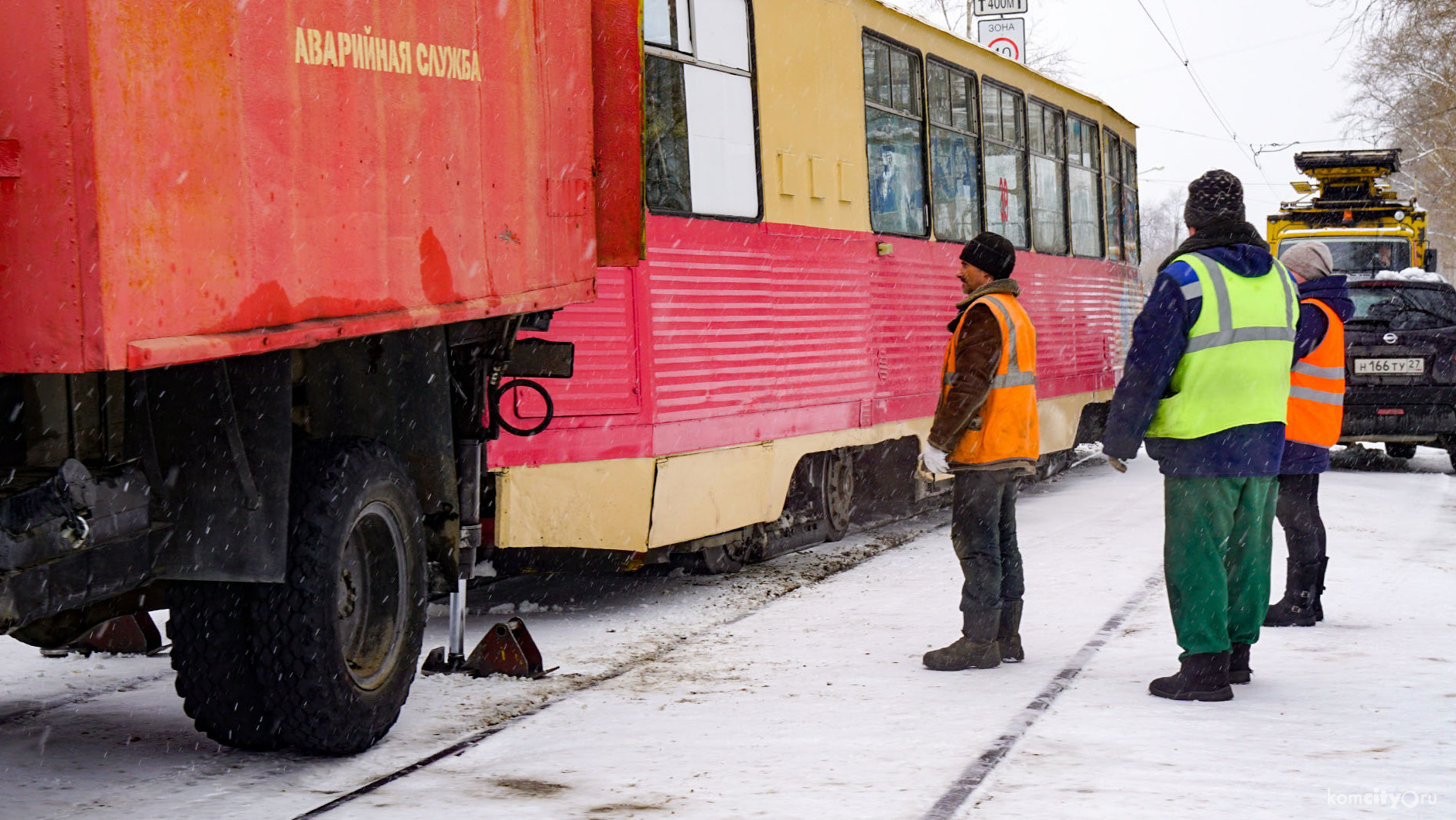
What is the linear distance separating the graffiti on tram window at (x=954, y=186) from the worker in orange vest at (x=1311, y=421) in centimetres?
409

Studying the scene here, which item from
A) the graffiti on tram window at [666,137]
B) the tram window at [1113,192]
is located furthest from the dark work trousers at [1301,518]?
the tram window at [1113,192]

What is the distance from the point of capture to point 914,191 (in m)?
10.8

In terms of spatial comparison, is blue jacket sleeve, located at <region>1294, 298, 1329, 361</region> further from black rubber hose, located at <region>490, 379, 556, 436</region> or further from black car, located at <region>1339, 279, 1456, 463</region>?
black car, located at <region>1339, 279, 1456, 463</region>

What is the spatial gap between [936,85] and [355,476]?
23.4ft

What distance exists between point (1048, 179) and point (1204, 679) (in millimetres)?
8822

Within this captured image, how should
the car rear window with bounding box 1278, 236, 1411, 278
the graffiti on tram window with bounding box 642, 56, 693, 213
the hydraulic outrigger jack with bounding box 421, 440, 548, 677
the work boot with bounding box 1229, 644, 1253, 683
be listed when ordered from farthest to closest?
the car rear window with bounding box 1278, 236, 1411, 278
the graffiti on tram window with bounding box 642, 56, 693, 213
the hydraulic outrigger jack with bounding box 421, 440, 548, 677
the work boot with bounding box 1229, 644, 1253, 683

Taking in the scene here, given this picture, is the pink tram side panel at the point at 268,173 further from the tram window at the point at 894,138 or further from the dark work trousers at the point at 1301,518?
the tram window at the point at 894,138

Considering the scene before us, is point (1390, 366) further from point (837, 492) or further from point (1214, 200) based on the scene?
point (1214, 200)

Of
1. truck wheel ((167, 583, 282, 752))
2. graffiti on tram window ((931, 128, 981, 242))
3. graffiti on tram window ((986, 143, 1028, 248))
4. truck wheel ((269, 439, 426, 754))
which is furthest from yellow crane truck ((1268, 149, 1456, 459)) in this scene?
truck wheel ((167, 583, 282, 752))

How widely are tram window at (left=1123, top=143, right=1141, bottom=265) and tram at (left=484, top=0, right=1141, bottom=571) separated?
469 centimetres

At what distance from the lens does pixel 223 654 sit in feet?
16.3

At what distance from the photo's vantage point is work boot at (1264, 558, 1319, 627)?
23.6ft

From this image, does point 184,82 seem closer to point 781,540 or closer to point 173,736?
point 173,736

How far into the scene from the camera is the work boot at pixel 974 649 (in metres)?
6.32
